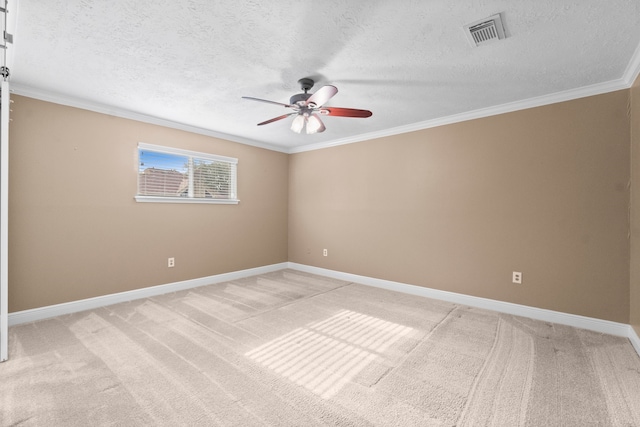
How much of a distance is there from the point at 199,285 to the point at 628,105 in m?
5.40

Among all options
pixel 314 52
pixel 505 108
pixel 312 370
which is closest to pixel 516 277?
pixel 505 108

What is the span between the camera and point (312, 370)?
2.06m

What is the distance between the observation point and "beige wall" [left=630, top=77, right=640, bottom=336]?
7.78 ft

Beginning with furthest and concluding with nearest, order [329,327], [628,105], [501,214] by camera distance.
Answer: [501,214], [329,327], [628,105]

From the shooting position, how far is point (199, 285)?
4.20 metres

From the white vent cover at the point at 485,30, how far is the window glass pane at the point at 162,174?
3.81 meters

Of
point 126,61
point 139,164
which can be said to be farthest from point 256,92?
point 139,164

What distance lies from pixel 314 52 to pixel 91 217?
311 cm

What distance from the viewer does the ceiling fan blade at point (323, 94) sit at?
2.13 m

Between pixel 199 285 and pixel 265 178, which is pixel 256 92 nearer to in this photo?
pixel 265 178

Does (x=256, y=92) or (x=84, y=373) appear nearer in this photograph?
(x=84, y=373)

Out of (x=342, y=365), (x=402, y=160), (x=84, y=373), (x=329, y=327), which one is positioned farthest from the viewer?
(x=402, y=160)

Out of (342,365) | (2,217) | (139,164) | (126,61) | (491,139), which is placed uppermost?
(126,61)

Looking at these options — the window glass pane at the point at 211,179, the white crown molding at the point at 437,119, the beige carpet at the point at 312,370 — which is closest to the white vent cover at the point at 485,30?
the white crown molding at the point at 437,119
